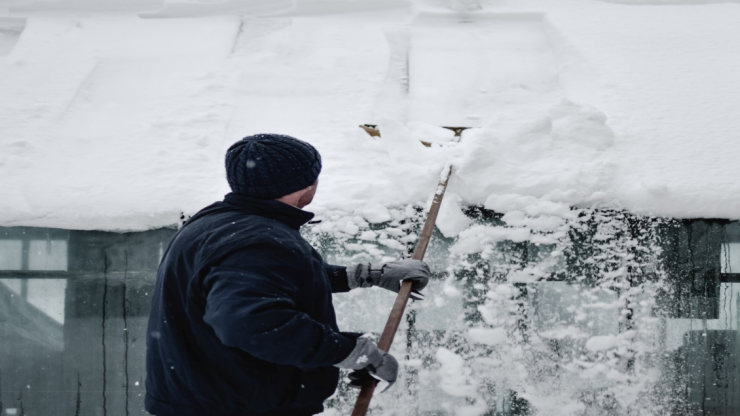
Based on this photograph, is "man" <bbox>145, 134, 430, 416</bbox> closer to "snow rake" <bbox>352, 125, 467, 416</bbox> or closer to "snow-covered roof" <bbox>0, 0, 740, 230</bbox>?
"snow rake" <bbox>352, 125, 467, 416</bbox>

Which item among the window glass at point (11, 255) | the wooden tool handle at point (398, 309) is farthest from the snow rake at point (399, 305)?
the window glass at point (11, 255)

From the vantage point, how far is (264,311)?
145 cm

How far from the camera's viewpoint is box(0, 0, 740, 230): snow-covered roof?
10.7 ft

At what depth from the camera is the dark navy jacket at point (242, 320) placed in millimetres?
1473

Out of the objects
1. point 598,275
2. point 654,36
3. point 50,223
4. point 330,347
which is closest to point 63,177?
point 50,223

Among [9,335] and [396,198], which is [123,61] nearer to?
[9,335]

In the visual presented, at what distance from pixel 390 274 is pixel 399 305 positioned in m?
0.19

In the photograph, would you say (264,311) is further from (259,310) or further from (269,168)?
(269,168)

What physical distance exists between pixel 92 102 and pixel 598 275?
131 inches

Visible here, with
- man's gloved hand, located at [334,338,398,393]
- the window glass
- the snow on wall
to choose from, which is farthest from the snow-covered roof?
man's gloved hand, located at [334,338,398,393]

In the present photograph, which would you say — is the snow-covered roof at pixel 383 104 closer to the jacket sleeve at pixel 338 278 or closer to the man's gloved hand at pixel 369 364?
the jacket sleeve at pixel 338 278

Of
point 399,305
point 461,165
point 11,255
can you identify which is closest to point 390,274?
point 399,305

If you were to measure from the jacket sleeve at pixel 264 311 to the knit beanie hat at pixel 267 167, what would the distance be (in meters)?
0.20

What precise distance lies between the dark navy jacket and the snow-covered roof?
61.0 inches
